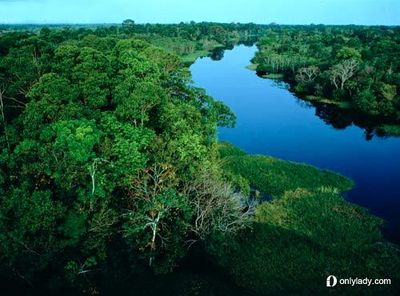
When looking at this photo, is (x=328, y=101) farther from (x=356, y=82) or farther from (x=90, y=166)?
(x=90, y=166)

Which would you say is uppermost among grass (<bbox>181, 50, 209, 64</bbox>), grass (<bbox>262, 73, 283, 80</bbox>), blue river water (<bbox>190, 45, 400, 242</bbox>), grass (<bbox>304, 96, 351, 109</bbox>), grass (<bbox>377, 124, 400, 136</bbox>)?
grass (<bbox>181, 50, 209, 64</bbox>)

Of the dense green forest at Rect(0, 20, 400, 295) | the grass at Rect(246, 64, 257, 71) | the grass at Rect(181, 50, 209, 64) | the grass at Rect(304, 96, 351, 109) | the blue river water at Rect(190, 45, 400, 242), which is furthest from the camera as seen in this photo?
the grass at Rect(181, 50, 209, 64)

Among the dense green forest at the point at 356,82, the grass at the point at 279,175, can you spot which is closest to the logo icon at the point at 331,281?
the grass at the point at 279,175

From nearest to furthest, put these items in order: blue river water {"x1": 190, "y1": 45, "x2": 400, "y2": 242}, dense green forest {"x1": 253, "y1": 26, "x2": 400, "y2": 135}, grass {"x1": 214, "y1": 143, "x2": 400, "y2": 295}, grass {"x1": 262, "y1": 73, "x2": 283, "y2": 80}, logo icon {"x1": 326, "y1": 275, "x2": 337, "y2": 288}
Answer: logo icon {"x1": 326, "y1": 275, "x2": 337, "y2": 288} < grass {"x1": 214, "y1": 143, "x2": 400, "y2": 295} < blue river water {"x1": 190, "y1": 45, "x2": 400, "y2": 242} < dense green forest {"x1": 253, "y1": 26, "x2": 400, "y2": 135} < grass {"x1": 262, "y1": 73, "x2": 283, "y2": 80}

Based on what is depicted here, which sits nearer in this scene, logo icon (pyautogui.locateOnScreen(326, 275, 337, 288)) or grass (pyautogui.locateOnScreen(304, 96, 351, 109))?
logo icon (pyautogui.locateOnScreen(326, 275, 337, 288))

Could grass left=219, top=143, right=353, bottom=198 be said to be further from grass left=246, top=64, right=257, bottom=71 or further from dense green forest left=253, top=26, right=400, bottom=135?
grass left=246, top=64, right=257, bottom=71

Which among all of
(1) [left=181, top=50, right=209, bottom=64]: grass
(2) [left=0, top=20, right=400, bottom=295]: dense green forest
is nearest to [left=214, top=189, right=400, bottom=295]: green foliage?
(2) [left=0, top=20, right=400, bottom=295]: dense green forest

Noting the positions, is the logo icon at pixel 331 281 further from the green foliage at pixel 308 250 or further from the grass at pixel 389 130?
the grass at pixel 389 130
